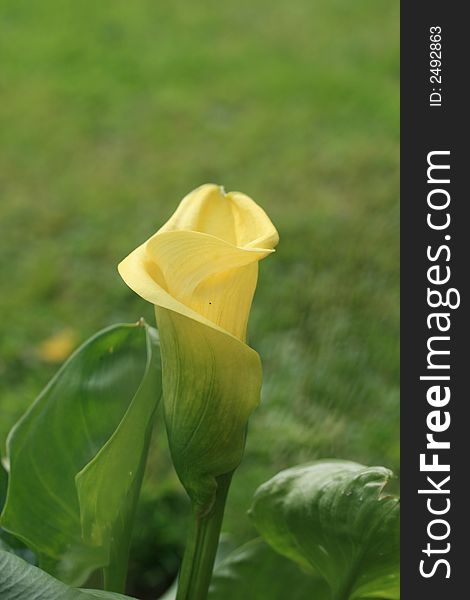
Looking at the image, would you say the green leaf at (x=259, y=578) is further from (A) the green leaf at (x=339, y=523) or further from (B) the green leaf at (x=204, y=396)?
(B) the green leaf at (x=204, y=396)

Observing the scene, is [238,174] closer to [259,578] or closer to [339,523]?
[259,578]

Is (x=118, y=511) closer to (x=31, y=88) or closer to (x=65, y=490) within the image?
(x=65, y=490)

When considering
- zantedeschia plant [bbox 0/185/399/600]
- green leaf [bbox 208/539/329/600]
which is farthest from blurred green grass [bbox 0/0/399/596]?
zantedeschia plant [bbox 0/185/399/600]

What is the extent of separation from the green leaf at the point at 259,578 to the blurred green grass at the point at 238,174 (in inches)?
18.5

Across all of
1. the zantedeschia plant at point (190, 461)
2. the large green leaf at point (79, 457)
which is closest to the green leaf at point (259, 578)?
the zantedeschia plant at point (190, 461)

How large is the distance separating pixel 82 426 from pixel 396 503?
26cm

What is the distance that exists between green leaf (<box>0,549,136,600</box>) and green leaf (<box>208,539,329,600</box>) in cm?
25

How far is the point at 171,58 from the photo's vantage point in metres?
2.89

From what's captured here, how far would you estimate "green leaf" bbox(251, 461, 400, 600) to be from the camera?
68 centimetres

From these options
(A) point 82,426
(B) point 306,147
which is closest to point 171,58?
Result: (B) point 306,147

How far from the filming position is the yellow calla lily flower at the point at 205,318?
1.92ft

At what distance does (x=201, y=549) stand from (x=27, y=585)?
5.4 inches

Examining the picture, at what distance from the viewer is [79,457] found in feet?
2.52

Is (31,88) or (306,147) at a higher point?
(31,88)
